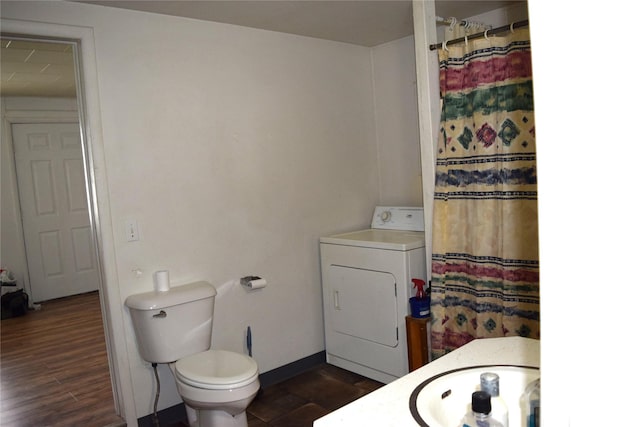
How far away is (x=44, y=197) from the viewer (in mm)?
5375

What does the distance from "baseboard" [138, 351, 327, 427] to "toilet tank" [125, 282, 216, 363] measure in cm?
36

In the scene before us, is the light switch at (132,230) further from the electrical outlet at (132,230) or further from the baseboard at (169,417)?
the baseboard at (169,417)

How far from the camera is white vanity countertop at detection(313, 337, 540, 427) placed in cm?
96

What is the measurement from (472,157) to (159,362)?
189 cm

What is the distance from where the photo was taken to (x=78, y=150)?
552cm

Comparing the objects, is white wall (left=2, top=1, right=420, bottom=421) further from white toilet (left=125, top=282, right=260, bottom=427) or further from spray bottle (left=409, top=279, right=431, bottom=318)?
spray bottle (left=409, top=279, right=431, bottom=318)

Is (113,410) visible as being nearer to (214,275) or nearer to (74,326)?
(214,275)

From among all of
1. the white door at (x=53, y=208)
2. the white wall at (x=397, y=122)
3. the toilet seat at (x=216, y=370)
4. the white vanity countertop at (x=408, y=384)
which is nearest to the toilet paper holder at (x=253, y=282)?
the toilet seat at (x=216, y=370)

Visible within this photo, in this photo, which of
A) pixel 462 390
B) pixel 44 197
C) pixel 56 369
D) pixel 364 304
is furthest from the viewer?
pixel 44 197

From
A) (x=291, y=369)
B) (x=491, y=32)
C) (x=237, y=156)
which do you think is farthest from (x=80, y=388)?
(x=491, y=32)

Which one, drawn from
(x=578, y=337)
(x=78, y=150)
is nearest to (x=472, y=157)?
(x=578, y=337)

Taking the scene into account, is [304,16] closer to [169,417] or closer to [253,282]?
[253,282]

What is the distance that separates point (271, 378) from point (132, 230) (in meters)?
1.30

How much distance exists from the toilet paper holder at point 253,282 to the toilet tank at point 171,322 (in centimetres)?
33
